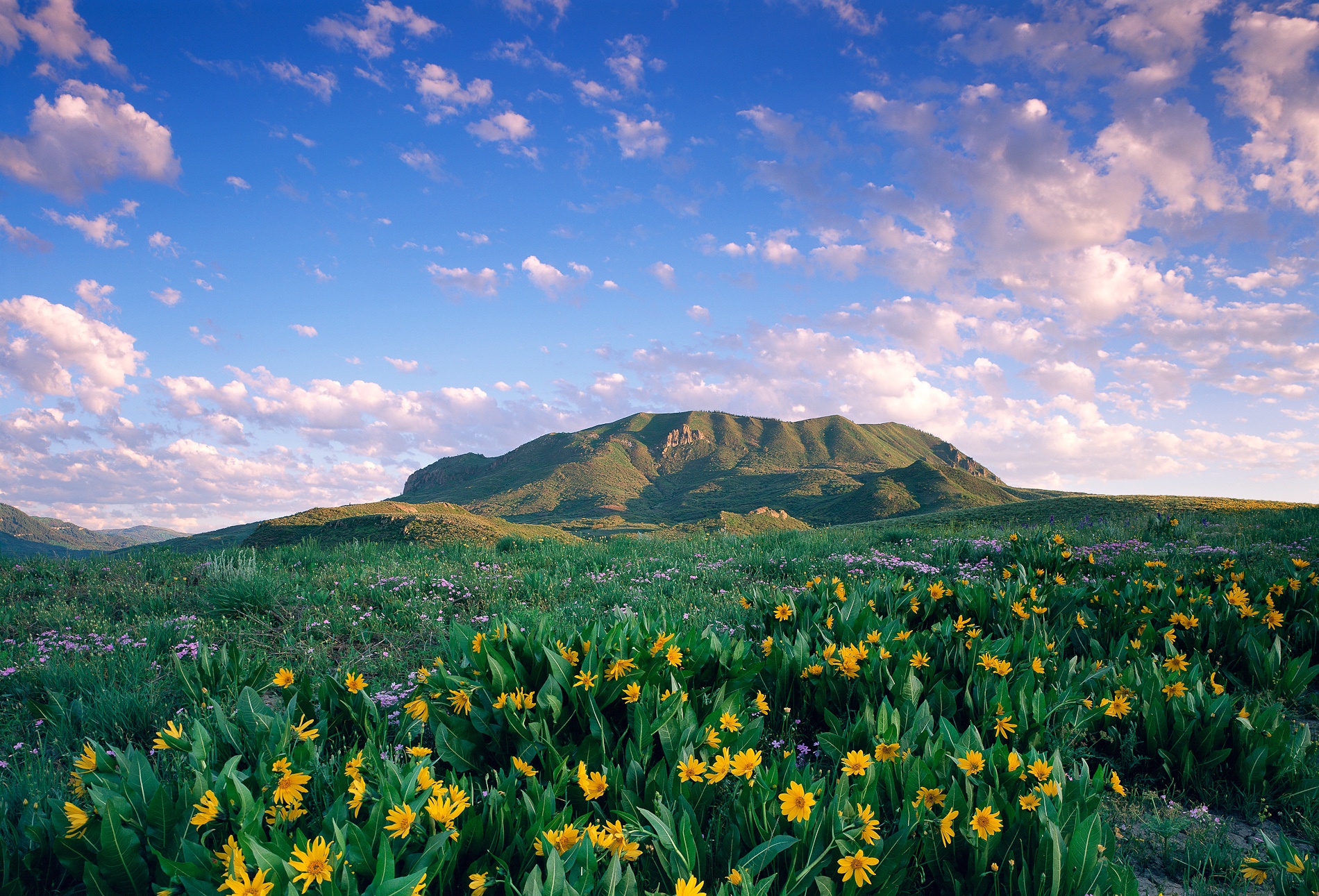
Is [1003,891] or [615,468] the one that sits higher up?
[615,468]

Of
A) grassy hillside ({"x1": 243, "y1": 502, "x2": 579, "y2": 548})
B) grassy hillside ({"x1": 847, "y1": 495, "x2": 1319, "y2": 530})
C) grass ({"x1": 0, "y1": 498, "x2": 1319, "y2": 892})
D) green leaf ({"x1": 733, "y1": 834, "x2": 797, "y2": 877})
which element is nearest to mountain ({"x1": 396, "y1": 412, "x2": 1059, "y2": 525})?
grassy hillside ({"x1": 847, "y1": 495, "x2": 1319, "y2": 530})

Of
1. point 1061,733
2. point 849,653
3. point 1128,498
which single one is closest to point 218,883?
point 849,653

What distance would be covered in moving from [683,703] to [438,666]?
1275 mm

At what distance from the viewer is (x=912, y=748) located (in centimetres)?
269

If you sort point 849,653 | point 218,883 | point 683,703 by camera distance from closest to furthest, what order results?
point 218,883 < point 683,703 < point 849,653

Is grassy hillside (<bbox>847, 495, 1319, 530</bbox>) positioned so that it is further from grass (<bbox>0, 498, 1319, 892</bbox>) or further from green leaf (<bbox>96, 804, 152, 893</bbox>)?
green leaf (<bbox>96, 804, 152, 893</bbox>)

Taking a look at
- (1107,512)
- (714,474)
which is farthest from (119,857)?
(714,474)

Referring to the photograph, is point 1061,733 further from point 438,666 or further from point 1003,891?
point 438,666

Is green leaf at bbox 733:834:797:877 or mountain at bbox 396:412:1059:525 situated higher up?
mountain at bbox 396:412:1059:525

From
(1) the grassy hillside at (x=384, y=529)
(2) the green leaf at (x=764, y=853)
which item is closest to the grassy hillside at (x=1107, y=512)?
(1) the grassy hillside at (x=384, y=529)

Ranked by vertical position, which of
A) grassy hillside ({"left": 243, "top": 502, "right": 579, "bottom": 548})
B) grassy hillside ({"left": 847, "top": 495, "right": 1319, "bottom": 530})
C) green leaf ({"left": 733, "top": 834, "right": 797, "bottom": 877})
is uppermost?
grassy hillside ({"left": 243, "top": 502, "right": 579, "bottom": 548})

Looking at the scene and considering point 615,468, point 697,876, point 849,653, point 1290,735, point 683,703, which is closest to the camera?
point 697,876

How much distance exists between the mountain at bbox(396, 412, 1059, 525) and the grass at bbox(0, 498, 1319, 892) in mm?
51353

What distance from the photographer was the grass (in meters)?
2.94
